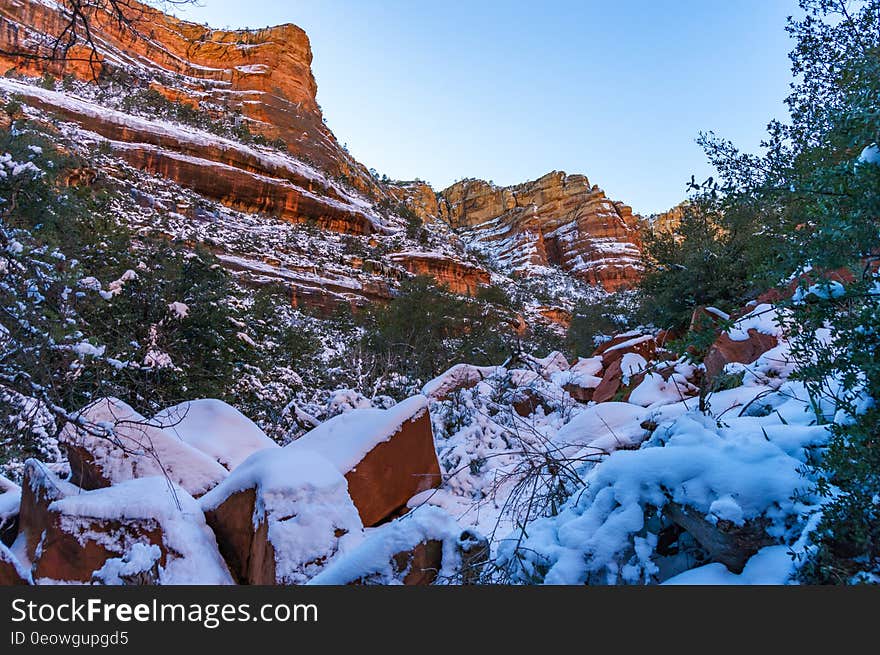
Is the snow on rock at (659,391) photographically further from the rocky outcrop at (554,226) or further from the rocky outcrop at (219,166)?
the rocky outcrop at (554,226)

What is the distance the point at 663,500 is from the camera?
69.5 inches

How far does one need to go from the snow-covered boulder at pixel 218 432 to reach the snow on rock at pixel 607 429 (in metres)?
2.67

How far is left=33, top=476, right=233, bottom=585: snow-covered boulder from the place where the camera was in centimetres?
246

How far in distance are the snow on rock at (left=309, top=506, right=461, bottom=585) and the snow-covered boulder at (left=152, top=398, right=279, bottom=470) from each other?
2.56 metres

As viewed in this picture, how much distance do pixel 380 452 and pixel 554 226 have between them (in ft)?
256

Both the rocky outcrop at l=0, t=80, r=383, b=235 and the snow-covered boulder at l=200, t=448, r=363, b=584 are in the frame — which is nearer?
the snow-covered boulder at l=200, t=448, r=363, b=584

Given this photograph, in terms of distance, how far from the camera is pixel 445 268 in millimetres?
38688

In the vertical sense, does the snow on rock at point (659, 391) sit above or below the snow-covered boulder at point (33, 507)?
above

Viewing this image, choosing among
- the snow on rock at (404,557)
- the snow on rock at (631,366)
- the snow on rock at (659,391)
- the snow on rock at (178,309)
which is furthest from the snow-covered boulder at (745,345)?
the snow on rock at (178,309)

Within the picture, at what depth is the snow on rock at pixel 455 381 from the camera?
285 inches

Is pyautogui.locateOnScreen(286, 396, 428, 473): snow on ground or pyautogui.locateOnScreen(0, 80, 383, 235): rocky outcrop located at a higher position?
pyautogui.locateOnScreen(0, 80, 383, 235): rocky outcrop

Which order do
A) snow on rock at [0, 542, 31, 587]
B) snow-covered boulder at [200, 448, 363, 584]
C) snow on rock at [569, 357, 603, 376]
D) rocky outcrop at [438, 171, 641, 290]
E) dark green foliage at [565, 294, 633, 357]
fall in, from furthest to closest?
rocky outcrop at [438, 171, 641, 290], dark green foliage at [565, 294, 633, 357], snow on rock at [569, 357, 603, 376], snow-covered boulder at [200, 448, 363, 584], snow on rock at [0, 542, 31, 587]

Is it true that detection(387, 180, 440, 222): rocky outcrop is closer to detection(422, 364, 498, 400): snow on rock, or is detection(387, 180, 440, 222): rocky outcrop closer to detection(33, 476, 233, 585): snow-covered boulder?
detection(422, 364, 498, 400): snow on rock

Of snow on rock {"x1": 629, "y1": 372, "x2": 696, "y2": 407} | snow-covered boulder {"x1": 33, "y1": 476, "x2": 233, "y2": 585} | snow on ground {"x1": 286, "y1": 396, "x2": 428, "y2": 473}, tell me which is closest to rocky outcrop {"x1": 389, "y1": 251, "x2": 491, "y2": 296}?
snow on rock {"x1": 629, "y1": 372, "x2": 696, "y2": 407}
